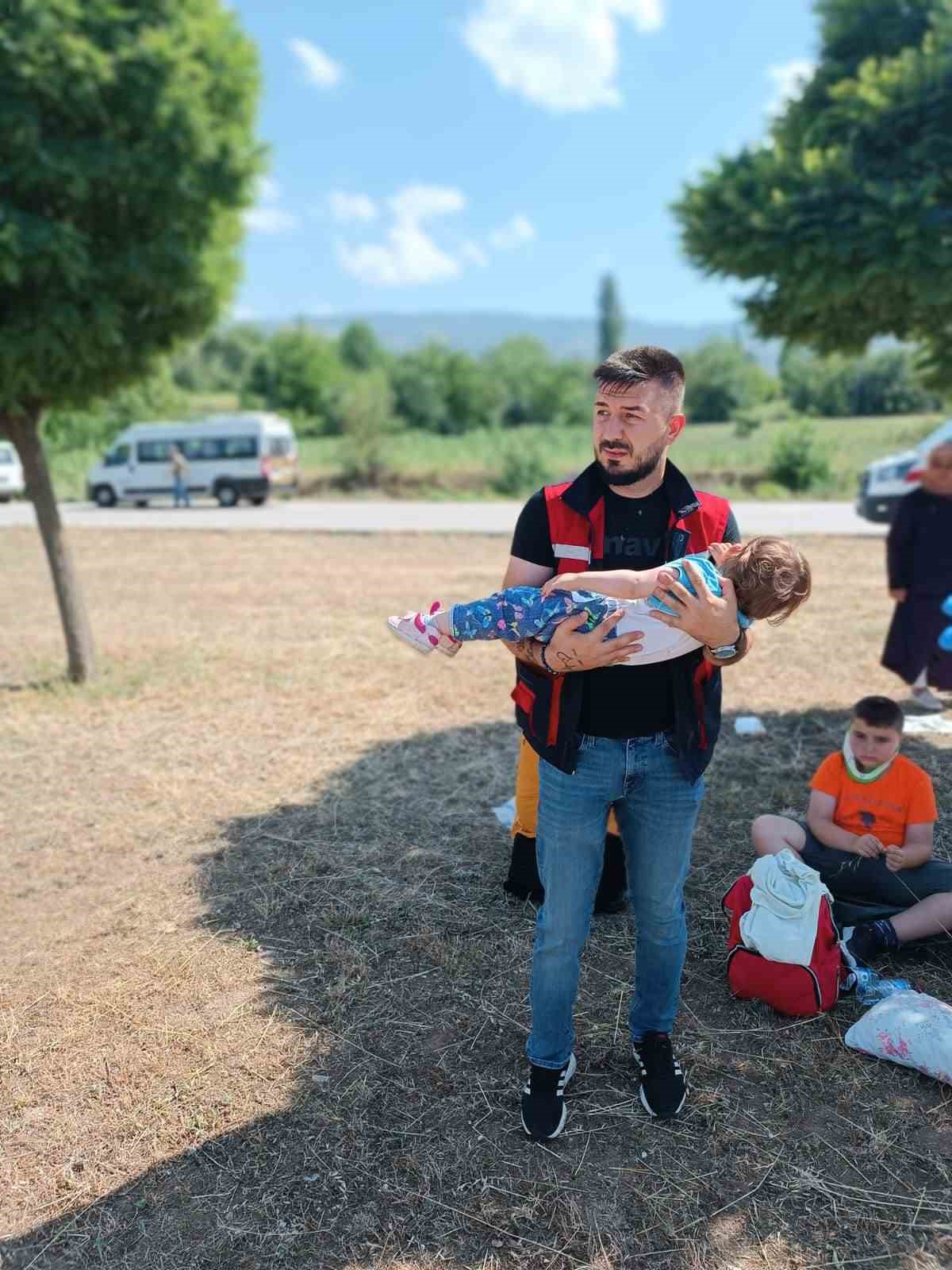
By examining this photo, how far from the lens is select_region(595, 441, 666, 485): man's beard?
2.45 metres

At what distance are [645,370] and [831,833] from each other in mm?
2187

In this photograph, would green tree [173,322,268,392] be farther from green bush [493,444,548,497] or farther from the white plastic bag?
the white plastic bag

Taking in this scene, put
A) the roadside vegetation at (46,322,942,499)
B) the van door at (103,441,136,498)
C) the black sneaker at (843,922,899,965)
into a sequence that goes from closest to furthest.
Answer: the black sneaker at (843,922,899,965), the van door at (103,441,136,498), the roadside vegetation at (46,322,942,499)

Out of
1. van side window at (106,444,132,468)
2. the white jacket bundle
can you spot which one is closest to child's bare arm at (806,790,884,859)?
the white jacket bundle

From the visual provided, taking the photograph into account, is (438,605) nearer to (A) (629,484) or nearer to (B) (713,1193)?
(A) (629,484)

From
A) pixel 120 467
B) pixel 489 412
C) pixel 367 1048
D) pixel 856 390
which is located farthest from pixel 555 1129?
pixel 489 412

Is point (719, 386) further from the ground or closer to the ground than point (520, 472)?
further from the ground

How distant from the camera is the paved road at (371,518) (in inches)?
744

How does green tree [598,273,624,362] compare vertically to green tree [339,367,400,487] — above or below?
above

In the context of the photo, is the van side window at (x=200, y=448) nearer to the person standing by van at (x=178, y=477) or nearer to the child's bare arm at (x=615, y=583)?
the person standing by van at (x=178, y=477)

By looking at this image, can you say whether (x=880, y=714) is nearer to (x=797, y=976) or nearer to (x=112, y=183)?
(x=797, y=976)

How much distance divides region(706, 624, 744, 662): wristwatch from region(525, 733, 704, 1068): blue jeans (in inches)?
9.6

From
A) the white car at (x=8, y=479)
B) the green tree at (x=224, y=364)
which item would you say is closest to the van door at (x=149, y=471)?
the white car at (x=8, y=479)

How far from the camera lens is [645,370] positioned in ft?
7.95
